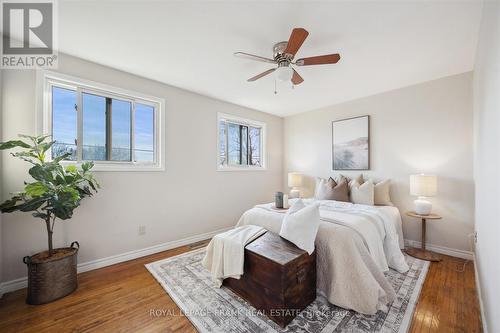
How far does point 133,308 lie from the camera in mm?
1821

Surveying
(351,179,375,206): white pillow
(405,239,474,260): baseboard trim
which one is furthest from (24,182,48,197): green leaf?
(405,239,474,260): baseboard trim

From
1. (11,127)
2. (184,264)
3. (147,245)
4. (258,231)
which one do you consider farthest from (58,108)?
(258,231)

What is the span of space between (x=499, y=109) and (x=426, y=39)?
57.8 inches

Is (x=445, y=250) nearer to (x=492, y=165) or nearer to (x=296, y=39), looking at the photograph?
(x=492, y=165)

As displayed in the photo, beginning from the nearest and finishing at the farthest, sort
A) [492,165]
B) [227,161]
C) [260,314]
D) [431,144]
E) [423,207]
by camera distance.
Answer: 1. [492,165]
2. [260,314]
3. [423,207]
4. [431,144]
5. [227,161]

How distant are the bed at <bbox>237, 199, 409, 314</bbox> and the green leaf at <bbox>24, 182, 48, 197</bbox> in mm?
2178

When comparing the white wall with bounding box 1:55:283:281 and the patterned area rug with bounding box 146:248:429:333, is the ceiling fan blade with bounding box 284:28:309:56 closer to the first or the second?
the white wall with bounding box 1:55:283:281

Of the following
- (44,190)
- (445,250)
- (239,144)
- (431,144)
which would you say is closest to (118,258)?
(44,190)

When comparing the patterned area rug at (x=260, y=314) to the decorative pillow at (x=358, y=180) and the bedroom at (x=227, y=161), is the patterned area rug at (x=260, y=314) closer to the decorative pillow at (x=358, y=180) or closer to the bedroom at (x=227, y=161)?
the bedroom at (x=227, y=161)

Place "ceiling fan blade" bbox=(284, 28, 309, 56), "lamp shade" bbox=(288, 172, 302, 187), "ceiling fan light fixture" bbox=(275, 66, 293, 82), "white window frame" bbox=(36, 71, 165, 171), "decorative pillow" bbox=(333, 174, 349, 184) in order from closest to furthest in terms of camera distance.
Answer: "ceiling fan blade" bbox=(284, 28, 309, 56)
"ceiling fan light fixture" bbox=(275, 66, 293, 82)
"white window frame" bbox=(36, 71, 165, 171)
"decorative pillow" bbox=(333, 174, 349, 184)
"lamp shade" bbox=(288, 172, 302, 187)

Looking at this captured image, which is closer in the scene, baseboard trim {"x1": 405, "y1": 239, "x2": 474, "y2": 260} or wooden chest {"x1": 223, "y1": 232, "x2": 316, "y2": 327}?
wooden chest {"x1": 223, "y1": 232, "x2": 316, "y2": 327}

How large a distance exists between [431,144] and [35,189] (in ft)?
15.8

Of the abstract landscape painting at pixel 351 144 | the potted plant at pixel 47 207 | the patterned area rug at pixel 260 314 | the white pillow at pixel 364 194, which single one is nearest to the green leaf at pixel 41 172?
the potted plant at pixel 47 207

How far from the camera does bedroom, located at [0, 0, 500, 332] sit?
1685mm
